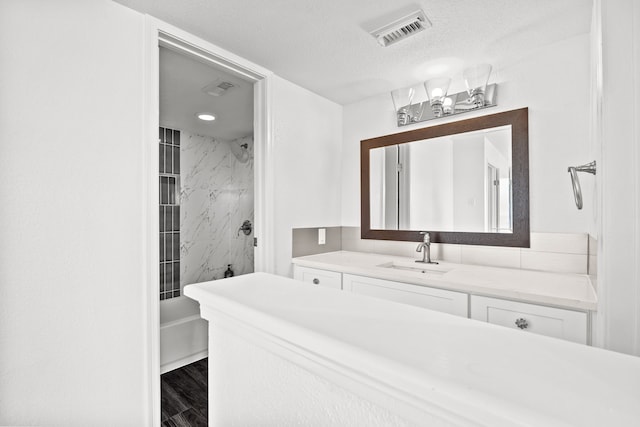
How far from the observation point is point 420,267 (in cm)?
208

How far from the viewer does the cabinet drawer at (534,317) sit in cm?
126

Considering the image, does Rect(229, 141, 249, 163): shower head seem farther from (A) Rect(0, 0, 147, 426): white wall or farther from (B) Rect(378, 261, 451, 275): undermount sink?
(B) Rect(378, 261, 451, 275): undermount sink

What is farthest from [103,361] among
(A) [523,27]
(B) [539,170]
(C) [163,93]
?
(A) [523,27]

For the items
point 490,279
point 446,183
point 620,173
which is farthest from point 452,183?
point 620,173

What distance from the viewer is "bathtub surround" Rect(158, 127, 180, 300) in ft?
11.1

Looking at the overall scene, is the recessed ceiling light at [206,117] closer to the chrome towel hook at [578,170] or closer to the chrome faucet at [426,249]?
the chrome faucet at [426,249]

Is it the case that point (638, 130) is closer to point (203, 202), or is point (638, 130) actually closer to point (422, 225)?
point (422, 225)

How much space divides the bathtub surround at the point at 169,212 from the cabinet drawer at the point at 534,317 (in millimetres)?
3082

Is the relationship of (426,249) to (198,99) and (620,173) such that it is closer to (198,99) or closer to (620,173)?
(620,173)

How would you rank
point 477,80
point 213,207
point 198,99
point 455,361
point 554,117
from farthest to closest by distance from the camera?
point 213,207, point 198,99, point 477,80, point 554,117, point 455,361

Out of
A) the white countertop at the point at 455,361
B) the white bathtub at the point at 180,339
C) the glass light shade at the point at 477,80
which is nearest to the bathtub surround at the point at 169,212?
A: the white bathtub at the point at 180,339

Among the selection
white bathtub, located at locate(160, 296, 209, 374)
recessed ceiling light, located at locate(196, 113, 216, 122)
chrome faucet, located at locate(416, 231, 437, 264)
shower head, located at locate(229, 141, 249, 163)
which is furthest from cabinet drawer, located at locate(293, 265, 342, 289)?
A: shower head, located at locate(229, 141, 249, 163)

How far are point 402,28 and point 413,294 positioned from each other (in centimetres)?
144

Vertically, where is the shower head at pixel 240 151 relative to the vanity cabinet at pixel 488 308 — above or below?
above
